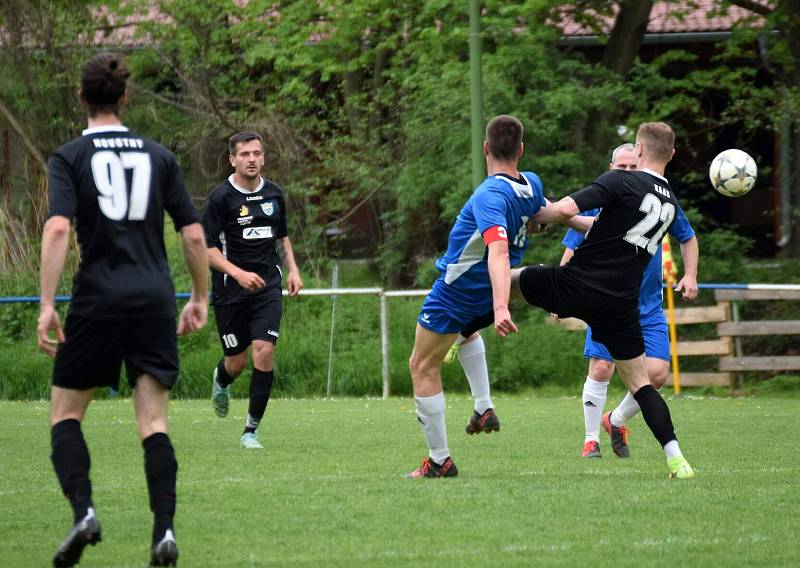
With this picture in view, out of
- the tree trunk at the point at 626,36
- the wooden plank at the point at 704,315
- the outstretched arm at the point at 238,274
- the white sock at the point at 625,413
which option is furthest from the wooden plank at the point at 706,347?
the outstretched arm at the point at 238,274

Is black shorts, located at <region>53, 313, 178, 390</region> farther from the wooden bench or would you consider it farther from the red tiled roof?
the red tiled roof

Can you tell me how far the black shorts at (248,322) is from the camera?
9.77 metres

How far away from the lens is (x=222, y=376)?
410 inches

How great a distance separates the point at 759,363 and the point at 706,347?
68cm

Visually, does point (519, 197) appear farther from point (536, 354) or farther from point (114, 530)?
point (536, 354)

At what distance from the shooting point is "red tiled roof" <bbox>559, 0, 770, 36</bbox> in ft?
65.2

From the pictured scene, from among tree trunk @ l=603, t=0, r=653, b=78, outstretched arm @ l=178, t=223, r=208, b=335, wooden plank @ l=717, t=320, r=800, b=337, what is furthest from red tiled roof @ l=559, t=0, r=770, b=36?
outstretched arm @ l=178, t=223, r=208, b=335

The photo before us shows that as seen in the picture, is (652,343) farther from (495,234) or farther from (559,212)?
(495,234)

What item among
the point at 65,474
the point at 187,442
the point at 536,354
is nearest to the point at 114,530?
the point at 65,474

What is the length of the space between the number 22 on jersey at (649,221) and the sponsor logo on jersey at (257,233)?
3.38 metres

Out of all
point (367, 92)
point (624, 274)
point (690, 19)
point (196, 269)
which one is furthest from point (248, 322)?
point (690, 19)

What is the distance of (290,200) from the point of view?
23016mm

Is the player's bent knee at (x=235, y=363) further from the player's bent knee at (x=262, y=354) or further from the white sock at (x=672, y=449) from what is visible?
the white sock at (x=672, y=449)

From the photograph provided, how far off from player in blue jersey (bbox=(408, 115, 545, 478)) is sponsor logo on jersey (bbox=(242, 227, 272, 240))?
2628 mm
